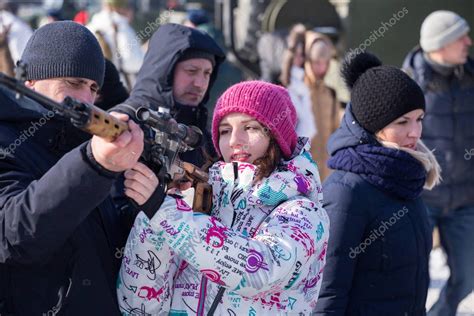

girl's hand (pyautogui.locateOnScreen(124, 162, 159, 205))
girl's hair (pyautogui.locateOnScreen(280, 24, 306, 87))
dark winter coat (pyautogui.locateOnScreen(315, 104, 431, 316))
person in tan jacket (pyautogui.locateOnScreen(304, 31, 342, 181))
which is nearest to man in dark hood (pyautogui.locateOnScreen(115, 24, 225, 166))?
dark winter coat (pyautogui.locateOnScreen(315, 104, 431, 316))

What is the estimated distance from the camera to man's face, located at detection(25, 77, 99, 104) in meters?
2.79

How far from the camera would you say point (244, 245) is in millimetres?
2531

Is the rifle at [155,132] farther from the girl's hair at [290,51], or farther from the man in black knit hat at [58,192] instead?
the girl's hair at [290,51]

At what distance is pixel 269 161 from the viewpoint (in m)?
2.83

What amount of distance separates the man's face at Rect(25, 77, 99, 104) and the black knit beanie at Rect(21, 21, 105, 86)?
2cm

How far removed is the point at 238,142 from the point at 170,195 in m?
0.35

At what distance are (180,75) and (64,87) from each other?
6.74 ft

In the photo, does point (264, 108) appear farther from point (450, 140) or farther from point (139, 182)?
point (450, 140)

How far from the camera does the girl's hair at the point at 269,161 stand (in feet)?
9.16

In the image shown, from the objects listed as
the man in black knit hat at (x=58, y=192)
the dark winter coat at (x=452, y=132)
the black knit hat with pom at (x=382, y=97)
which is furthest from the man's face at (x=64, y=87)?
the dark winter coat at (x=452, y=132)

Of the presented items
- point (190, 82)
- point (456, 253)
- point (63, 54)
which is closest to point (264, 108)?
point (63, 54)

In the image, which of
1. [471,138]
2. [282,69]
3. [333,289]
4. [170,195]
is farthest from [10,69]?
[170,195]

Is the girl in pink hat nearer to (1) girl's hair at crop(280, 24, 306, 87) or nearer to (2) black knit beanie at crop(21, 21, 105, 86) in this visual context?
(2) black knit beanie at crop(21, 21, 105, 86)

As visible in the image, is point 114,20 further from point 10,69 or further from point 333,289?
point 333,289
